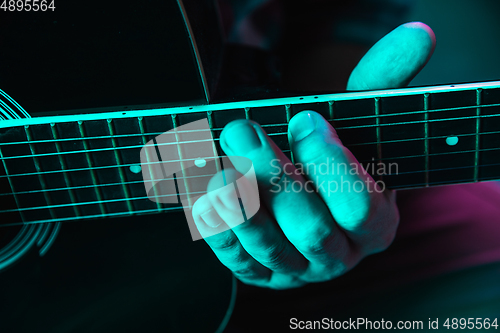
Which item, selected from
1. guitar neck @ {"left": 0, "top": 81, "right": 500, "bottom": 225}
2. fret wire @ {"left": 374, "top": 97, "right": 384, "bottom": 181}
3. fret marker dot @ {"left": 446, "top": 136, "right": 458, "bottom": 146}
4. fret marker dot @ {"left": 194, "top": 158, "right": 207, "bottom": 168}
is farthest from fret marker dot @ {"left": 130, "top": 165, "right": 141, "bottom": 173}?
fret marker dot @ {"left": 446, "top": 136, "right": 458, "bottom": 146}

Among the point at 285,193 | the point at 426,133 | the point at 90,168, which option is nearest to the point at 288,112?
the point at 285,193

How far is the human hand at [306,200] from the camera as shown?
0.46 m

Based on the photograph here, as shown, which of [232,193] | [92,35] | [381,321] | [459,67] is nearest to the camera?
[232,193]

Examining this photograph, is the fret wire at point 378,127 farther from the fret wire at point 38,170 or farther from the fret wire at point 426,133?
the fret wire at point 38,170

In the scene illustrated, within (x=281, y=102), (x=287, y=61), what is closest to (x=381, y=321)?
(x=281, y=102)

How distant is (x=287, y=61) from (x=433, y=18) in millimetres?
573

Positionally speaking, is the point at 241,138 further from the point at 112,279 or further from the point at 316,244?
the point at 112,279

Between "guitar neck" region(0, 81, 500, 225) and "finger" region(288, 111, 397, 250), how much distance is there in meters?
0.04

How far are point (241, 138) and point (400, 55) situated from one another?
1.28 feet

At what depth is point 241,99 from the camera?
53 centimetres

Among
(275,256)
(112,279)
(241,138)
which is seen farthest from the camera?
(112,279)

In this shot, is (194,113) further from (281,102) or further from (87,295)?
(87,295)

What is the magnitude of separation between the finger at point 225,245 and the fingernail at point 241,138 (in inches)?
3.6

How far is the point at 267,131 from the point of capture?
53 cm
